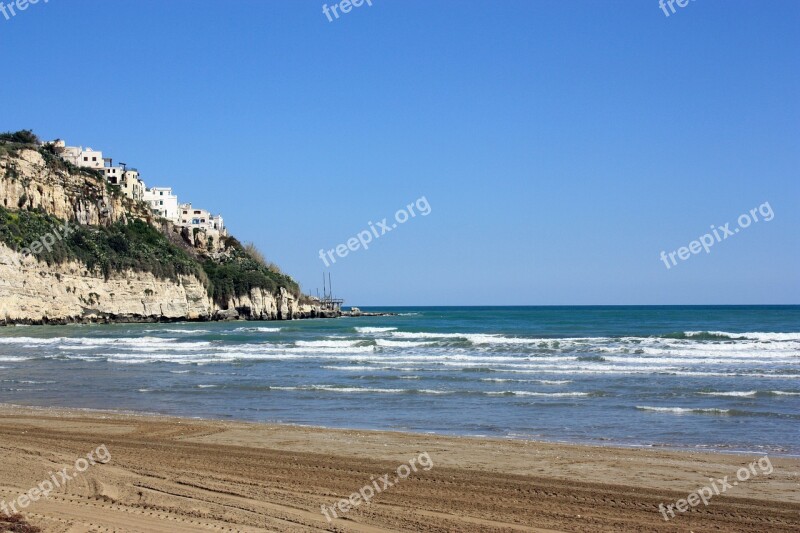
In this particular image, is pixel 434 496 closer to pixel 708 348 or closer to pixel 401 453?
pixel 401 453

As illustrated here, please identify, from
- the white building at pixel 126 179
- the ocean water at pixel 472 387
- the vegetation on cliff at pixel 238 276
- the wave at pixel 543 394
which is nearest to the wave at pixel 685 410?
the ocean water at pixel 472 387

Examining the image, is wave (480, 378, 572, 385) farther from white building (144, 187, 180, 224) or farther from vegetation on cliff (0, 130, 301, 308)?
white building (144, 187, 180, 224)

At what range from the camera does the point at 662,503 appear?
9.09 meters

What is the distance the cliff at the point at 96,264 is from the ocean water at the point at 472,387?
26.4 m

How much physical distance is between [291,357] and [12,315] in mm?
37970

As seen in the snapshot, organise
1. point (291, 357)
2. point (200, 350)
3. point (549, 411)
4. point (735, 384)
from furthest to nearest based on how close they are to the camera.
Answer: point (200, 350)
point (291, 357)
point (735, 384)
point (549, 411)

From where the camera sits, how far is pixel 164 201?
114 m

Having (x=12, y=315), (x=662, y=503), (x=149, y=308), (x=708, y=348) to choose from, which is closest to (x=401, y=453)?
(x=662, y=503)

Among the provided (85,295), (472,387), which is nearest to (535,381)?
(472,387)

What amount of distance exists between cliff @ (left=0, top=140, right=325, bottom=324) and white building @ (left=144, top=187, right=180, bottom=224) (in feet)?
53.2

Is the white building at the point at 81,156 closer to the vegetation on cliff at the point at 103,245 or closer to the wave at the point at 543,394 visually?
the vegetation on cliff at the point at 103,245

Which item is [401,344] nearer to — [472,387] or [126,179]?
[472,387]

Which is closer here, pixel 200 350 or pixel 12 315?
pixel 200 350

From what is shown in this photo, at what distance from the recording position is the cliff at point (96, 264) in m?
63.7
